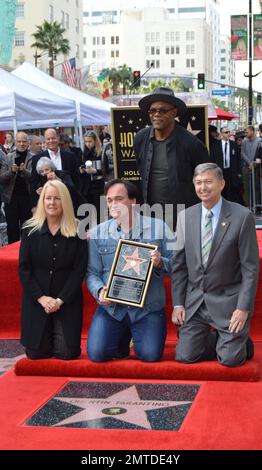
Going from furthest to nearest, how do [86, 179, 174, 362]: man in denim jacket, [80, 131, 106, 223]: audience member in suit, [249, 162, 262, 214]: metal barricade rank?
[249, 162, 262, 214]: metal barricade < [80, 131, 106, 223]: audience member in suit < [86, 179, 174, 362]: man in denim jacket

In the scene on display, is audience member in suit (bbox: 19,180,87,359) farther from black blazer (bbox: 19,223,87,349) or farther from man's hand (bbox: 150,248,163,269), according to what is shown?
man's hand (bbox: 150,248,163,269)

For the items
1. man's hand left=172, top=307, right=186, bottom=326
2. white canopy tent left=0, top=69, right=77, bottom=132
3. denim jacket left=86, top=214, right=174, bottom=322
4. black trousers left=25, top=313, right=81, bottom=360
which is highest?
white canopy tent left=0, top=69, right=77, bottom=132

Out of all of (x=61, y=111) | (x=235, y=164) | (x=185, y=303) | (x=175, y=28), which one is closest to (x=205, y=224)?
(x=185, y=303)

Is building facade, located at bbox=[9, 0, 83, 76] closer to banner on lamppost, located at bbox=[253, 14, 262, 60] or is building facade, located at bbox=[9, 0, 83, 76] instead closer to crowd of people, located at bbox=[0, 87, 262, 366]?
banner on lamppost, located at bbox=[253, 14, 262, 60]

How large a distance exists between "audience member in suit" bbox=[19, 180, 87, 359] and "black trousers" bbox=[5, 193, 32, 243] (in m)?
5.33

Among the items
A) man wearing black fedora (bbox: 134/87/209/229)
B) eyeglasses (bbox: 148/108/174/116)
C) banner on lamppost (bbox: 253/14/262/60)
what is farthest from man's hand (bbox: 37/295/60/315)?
banner on lamppost (bbox: 253/14/262/60)

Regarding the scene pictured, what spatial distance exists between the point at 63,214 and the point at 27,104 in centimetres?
710

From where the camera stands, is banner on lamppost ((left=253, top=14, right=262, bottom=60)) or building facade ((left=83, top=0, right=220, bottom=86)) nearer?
banner on lamppost ((left=253, top=14, right=262, bottom=60))

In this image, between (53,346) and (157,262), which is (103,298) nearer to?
(157,262)

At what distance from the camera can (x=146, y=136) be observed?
6484 millimetres

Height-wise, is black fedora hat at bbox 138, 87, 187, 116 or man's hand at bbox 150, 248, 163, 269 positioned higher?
black fedora hat at bbox 138, 87, 187, 116

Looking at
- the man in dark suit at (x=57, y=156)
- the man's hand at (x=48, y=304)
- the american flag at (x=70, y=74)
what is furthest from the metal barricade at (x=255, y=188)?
the american flag at (x=70, y=74)

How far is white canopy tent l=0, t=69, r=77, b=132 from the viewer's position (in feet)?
39.4

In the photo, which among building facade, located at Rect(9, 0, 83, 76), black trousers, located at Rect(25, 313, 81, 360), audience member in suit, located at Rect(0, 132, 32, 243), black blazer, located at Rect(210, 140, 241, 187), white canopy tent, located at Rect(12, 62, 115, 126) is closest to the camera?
black trousers, located at Rect(25, 313, 81, 360)
